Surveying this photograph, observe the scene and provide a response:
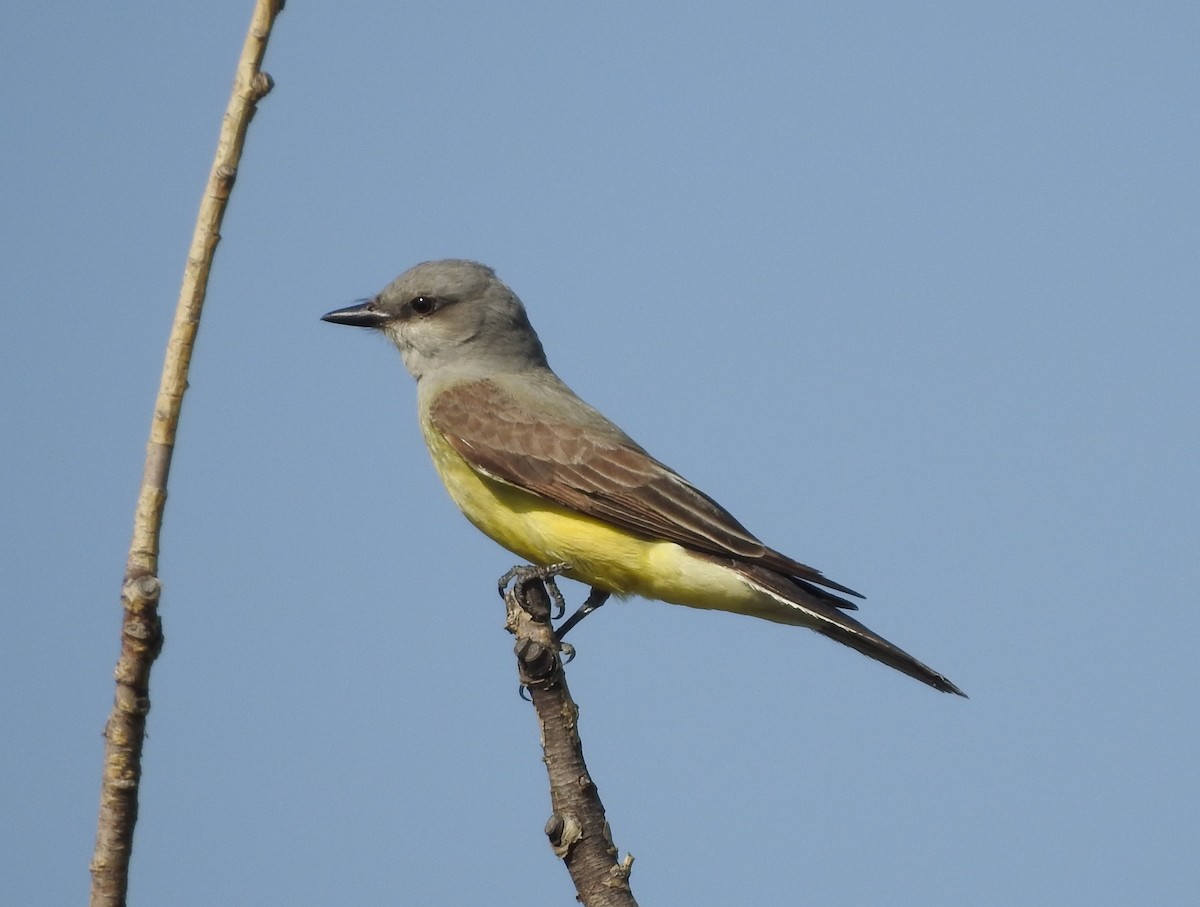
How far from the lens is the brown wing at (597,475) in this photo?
24.6ft

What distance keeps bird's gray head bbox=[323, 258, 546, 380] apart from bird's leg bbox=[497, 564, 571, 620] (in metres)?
1.98

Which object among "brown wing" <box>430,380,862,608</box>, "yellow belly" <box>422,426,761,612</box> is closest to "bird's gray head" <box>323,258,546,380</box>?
"brown wing" <box>430,380,862,608</box>

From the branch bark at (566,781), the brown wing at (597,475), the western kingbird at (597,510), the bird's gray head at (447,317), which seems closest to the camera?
the branch bark at (566,781)

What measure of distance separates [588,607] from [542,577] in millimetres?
1178

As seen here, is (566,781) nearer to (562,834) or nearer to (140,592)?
(562,834)

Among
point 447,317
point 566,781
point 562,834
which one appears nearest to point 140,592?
point 562,834

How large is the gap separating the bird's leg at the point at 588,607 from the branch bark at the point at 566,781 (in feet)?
5.61

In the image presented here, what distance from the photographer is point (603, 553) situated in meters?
7.61

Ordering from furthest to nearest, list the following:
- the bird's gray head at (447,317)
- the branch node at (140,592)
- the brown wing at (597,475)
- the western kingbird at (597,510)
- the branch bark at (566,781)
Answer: the bird's gray head at (447,317)
the brown wing at (597,475)
the western kingbird at (597,510)
the branch bark at (566,781)
the branch node at (140,592)

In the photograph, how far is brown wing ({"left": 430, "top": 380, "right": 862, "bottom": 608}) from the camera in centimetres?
749

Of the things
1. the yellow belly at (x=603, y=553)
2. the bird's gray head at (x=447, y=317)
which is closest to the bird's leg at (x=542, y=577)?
the yellow belly at (x=603, y=553)

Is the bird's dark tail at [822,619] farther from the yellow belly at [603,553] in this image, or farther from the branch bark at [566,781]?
the branch bark at [566,781]

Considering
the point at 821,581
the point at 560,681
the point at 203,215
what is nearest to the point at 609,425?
the point at 821,581

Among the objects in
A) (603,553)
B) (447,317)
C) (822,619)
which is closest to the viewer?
(822,619)
